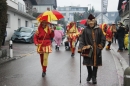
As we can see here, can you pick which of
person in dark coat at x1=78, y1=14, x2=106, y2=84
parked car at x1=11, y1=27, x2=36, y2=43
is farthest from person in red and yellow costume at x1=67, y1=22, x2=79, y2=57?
parked car at x1=11, y1=27, x2=36, y2=43

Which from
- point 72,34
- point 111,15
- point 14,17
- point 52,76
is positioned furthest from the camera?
point 111,15

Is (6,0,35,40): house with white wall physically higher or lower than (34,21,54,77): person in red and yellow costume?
higher

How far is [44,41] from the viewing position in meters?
8.98

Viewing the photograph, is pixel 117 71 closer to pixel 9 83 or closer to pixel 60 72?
pixel 60 72

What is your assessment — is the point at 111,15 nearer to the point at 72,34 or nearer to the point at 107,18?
the point at 107,18

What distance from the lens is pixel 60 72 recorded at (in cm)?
966

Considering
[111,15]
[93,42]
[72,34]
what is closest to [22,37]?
[72,34]

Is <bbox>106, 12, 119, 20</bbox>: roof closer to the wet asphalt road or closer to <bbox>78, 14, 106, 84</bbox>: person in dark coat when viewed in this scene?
the wet asphalt road

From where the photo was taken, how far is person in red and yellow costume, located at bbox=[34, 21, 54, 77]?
29.3 feet

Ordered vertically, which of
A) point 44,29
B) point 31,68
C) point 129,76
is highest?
point 44,29

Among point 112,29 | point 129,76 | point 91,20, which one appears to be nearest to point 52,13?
point 91,20

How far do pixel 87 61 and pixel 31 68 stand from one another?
378 centimetres

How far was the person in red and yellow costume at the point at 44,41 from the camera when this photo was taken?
8.94 meters

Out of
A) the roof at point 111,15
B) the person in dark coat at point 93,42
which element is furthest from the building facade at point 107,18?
the person in dark coat at point 93,42
